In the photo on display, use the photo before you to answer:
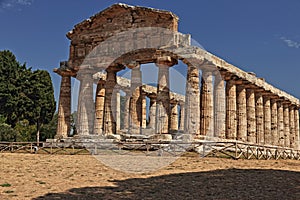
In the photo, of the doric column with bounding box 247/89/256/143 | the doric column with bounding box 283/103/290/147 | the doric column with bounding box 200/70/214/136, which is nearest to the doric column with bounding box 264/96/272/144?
the doric column with bounding box 247/89/256/143

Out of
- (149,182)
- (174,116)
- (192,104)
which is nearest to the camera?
(149,182)

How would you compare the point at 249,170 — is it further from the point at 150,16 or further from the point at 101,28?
the point at 101,28

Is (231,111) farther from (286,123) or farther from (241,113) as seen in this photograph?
(286,123)

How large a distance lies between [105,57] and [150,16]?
5.77 meters

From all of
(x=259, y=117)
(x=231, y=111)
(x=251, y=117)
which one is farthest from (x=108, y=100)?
(x=259, y=117)

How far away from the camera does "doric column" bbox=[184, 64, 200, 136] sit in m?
31.0

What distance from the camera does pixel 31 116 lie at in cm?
5519

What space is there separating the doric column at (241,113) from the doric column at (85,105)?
46.8ft

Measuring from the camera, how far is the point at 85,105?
3716 centimetres

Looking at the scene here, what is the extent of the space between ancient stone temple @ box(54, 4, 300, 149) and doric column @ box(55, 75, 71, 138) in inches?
3.8

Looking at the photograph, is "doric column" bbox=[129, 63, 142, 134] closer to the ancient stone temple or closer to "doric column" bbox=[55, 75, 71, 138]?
the ancient stone temple

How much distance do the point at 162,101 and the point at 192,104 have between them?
271 centimetres

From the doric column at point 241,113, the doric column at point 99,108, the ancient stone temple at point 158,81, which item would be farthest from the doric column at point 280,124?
the doric column at point 99,108

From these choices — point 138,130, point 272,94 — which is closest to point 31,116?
point 138,130
